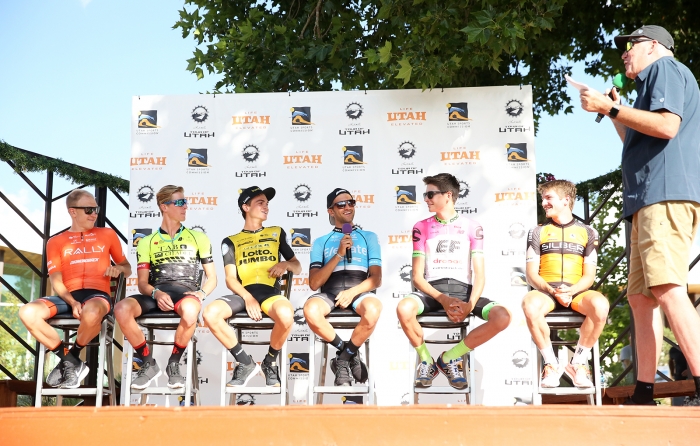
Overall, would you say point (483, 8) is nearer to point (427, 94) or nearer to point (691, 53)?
point (427, 94)

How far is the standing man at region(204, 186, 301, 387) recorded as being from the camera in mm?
4523

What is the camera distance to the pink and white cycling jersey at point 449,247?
473cm

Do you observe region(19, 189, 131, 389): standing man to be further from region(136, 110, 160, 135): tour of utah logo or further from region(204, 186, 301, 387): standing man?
region(136, 110, 160, 135): tour of utah logo

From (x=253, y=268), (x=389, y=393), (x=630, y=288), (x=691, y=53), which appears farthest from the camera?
(x=691, y=53)

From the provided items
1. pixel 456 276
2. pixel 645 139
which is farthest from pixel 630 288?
pixel 456 276

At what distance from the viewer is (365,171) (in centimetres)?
602

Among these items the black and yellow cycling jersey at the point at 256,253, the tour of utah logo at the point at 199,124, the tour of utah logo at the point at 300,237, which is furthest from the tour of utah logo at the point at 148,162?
the black and yellow cycling jersey at the point at 256,253

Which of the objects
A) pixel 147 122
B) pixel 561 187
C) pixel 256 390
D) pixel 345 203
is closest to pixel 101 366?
pixel 256 390

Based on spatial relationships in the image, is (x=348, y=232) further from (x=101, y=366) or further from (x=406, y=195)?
(x=101, y=366)

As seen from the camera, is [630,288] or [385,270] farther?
[385,270]

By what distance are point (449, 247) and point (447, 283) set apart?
0.78 feet

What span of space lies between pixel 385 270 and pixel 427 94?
58.3 inches

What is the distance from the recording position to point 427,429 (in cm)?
254

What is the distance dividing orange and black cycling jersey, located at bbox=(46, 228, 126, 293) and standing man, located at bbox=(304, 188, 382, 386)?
4.68ft
